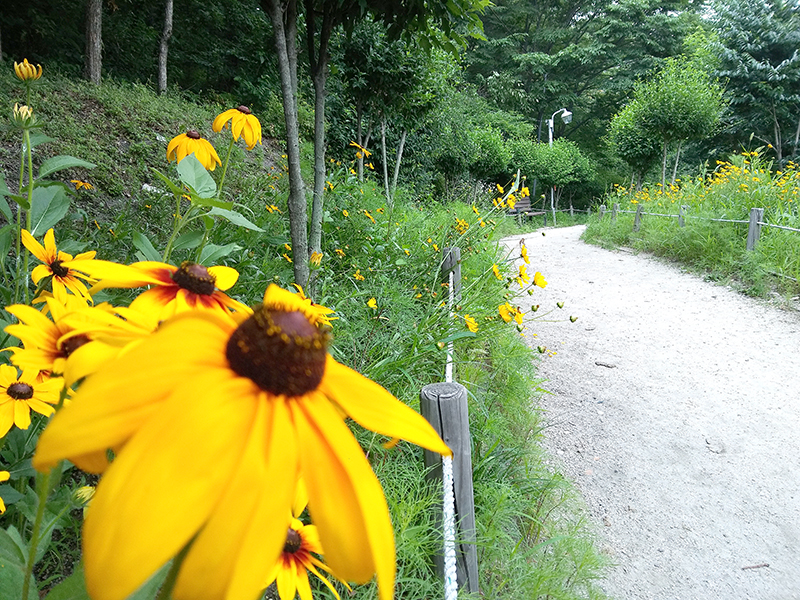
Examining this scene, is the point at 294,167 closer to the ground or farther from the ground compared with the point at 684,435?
farther from the ground

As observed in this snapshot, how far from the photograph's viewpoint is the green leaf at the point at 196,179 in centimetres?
91

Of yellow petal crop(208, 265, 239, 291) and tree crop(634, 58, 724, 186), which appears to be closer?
yellow petal crop(208, 265, 239, 291)

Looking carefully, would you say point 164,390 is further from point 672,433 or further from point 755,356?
point 755,356

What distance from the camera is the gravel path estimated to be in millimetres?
2238

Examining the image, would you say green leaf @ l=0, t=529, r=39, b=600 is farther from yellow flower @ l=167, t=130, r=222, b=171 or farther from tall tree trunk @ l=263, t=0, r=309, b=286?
tall tree trunk @ l=263, t=0, r=309, b=286

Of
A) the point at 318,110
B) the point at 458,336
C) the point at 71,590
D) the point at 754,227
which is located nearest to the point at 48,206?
the point at 71,590

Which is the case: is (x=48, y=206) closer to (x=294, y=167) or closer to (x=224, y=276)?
(x=224, y=276)

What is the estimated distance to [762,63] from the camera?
16719 millimetres

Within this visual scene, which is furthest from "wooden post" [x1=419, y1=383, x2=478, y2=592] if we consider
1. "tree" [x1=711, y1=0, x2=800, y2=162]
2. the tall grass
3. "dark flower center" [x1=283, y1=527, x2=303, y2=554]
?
"tree" [x1=711, y1=0, x2=800, y2=162]

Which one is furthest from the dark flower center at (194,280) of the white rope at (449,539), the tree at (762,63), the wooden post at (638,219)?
the tree at (762,63)

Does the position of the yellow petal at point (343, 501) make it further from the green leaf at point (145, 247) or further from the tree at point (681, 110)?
the tree at point (681, 110)

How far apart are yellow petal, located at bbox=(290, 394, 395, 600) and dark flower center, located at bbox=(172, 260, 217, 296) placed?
283mm

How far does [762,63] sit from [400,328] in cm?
2049

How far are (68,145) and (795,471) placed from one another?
18.5ft
